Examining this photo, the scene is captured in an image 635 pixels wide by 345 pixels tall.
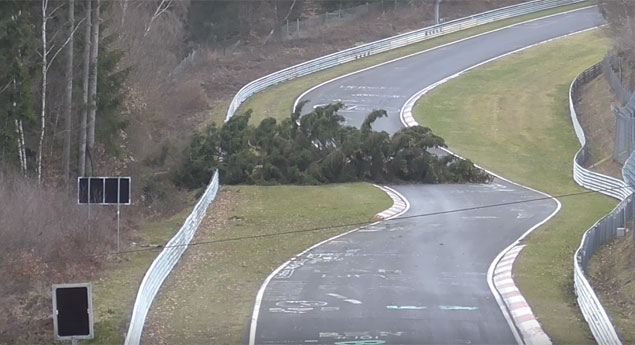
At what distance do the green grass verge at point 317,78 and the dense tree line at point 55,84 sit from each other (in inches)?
726

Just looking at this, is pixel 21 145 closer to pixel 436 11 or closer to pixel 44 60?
pixel 44 60

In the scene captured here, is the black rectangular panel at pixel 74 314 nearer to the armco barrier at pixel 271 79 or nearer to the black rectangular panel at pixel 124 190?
the armco barrier at pixel 271 79

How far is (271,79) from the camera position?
69438 millimetres

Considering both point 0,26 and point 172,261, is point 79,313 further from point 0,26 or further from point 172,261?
point 0,26

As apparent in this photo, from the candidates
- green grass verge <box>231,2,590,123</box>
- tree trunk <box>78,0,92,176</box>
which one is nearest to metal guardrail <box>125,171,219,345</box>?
tree trunk <box>78,0,92,176</box>

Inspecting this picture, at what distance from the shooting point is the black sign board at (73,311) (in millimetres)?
16297

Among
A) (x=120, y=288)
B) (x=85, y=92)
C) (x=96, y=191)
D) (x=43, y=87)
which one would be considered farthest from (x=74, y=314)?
(x=85, y=92)

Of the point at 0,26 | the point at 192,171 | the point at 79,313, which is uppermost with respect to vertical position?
the point at 0,26

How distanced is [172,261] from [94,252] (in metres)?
2.13

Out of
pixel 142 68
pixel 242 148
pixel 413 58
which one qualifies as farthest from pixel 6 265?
pixel 413 58

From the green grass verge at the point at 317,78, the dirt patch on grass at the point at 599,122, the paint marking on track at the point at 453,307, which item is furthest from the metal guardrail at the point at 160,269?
the green grass verge at the point at 317,78

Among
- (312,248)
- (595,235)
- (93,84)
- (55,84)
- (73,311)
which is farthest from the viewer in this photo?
(55,84)

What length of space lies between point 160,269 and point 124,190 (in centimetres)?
274

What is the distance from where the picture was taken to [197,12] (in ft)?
275
